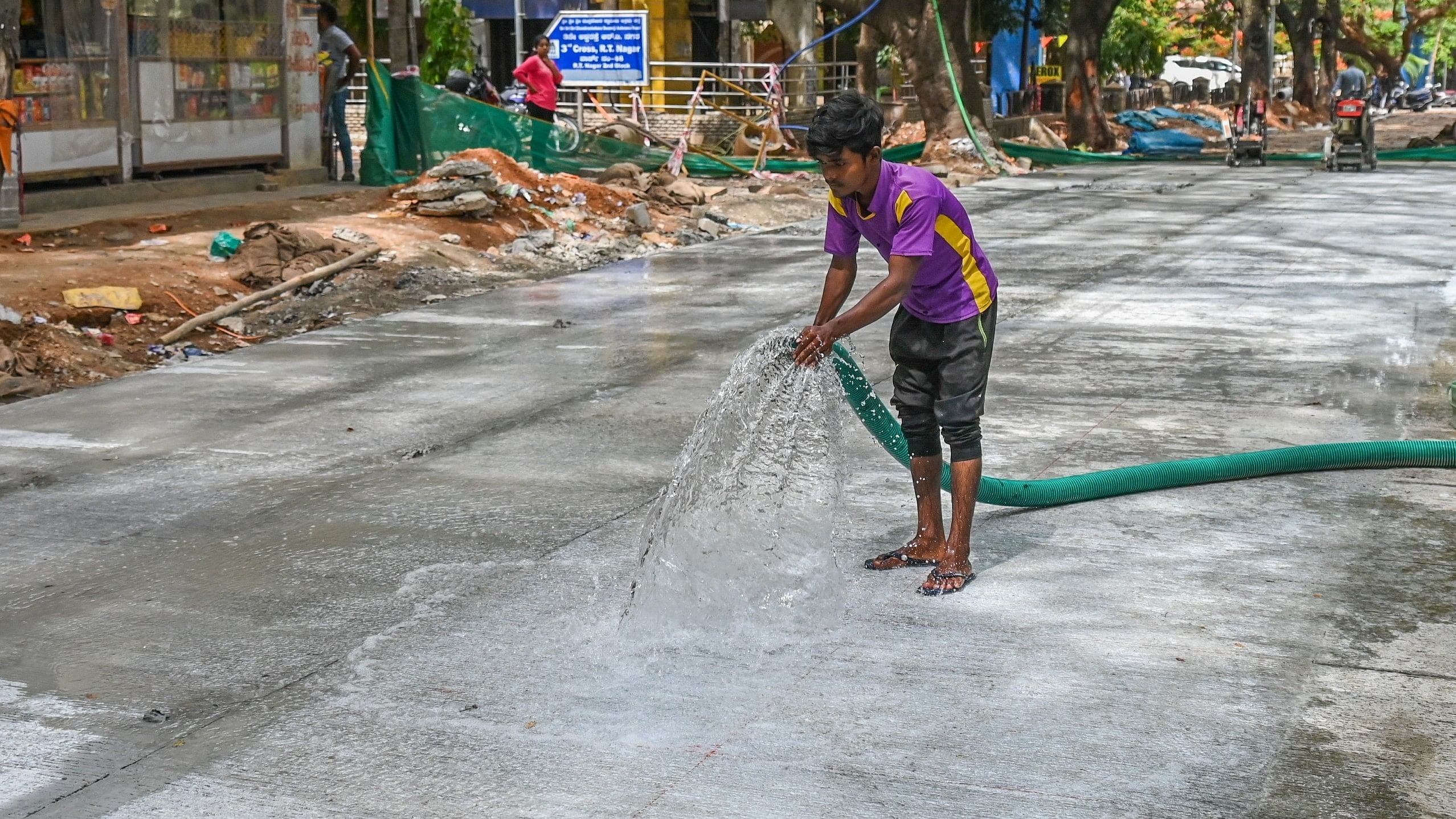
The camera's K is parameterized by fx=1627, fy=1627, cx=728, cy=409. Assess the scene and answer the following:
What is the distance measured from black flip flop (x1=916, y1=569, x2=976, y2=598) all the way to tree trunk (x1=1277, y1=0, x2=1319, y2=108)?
50.5 meters

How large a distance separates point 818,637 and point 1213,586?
4.74 feet

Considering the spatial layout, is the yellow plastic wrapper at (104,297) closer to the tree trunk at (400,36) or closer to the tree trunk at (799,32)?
the tree trunk at (400,36)

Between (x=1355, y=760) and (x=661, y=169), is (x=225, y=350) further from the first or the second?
(x=661, y=169)

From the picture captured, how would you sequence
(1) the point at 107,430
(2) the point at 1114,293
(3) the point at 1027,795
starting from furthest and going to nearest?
1. (2) the point at 1114,293
2. (1) the point at 107,430
3. (3) the point at 1027,795

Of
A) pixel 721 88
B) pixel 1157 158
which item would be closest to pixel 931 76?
pixel 1157 158

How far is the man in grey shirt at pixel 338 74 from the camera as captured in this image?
1984 cm

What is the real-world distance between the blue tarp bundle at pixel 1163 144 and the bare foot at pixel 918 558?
26.2 metres

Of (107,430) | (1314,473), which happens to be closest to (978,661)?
(1314,473)

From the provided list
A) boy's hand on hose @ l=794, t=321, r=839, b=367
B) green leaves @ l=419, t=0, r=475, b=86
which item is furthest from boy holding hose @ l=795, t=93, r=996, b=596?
green leaves @ l=419, t=0, r=475, b=86

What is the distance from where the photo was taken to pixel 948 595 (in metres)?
5.43

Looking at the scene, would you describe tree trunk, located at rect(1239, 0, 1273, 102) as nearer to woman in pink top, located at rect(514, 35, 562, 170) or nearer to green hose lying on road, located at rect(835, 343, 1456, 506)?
woman in pink top, located at rect(514, 35, 562, 170)

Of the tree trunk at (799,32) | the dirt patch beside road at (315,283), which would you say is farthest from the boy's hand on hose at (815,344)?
the tree trunk at (799,32)

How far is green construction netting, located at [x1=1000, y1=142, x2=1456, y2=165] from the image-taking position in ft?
90.7

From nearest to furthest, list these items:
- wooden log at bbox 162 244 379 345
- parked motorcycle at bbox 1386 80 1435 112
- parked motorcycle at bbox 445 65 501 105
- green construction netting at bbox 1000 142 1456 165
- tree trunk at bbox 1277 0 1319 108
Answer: wooden log at bbox 162 244 379 345 → parked motorcycle at bbox 445 65 501 105 → green construction netting at bbox 1000 142 1456 165 → tree trunk at bbox 1277 0 1319 108 → parked motorcycle at bbox 1386 80 1435 112
